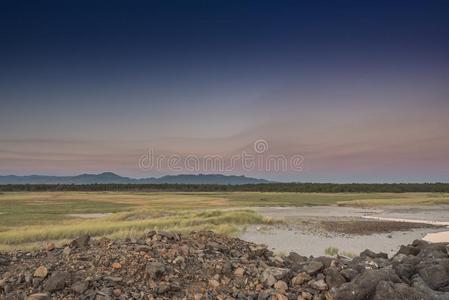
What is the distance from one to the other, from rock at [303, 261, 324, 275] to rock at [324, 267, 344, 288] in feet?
1.29

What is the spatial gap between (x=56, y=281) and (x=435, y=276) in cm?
995

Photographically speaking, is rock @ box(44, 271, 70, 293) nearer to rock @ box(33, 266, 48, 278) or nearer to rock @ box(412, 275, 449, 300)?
rock @ box(33, 266, 48, 278)

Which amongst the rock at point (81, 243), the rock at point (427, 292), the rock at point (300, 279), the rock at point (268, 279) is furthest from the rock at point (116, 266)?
the rock at point (427, 292)

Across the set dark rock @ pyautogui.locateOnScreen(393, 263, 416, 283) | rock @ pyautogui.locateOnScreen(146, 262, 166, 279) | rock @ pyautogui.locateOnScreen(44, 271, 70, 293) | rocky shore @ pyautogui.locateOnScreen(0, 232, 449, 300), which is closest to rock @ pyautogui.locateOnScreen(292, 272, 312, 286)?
rocky shore @ pyautogui.locateOnScreen(0, 232, 449, 300)

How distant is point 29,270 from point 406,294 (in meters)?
9.86

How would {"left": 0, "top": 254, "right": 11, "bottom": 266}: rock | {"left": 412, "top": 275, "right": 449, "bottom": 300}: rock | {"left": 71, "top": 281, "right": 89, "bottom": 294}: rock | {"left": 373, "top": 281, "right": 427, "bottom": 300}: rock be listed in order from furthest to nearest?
{"left": 0, "top": 254, "right": 11, "bottom": 266}: rock, {"left": 71, "top": 281, "right": 89, "bottom": 294}: rock, {"left": 412, "top": 275, "right": 449, "bottom": 300}: rock, {"left": 373, "top": 281, "right": 427, "bottom": 300}: rock

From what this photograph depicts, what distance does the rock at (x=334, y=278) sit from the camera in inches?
512

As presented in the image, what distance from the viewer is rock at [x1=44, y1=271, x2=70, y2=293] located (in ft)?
38.9

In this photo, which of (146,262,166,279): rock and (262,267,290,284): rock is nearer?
(146,262,166,279): rock

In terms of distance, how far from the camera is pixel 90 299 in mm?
11477

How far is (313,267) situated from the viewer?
45.4 feet

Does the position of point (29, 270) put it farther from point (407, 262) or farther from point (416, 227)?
point (416, 227)

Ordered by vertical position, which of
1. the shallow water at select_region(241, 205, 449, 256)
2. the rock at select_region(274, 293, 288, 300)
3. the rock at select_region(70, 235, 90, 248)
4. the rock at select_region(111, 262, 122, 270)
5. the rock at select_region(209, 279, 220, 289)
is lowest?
the shallow water at select_region(241, 205, 449, 256)

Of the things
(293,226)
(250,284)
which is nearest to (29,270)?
(250,284)
